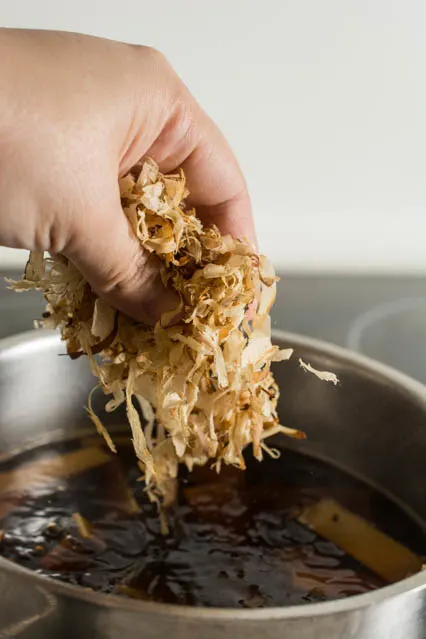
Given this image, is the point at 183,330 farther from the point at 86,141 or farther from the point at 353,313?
the point at 353,313

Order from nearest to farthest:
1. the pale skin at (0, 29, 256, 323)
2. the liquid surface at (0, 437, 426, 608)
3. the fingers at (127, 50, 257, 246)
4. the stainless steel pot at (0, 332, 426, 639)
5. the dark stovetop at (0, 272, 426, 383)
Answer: the pale skin at (0, 29, 256, 323), the fingers at (127, 50, 257, 246), the liquid surface at (0, 437, 426, 608), the stainless steel pot at (0, 332, 426, 639), the dark stovetop at (0, 272, 426, 383)

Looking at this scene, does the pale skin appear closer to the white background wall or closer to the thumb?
the thumb

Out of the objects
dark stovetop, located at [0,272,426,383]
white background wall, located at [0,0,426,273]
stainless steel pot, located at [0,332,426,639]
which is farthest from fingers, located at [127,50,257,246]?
white background wall, located at [0,0,426,273]

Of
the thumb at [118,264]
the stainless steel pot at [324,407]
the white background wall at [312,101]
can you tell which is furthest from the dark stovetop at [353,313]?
the thumb at [118,264]

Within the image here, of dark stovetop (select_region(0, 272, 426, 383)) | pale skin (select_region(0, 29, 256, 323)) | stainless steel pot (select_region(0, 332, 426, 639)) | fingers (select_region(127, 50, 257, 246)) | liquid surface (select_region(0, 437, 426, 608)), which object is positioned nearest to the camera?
pale skin (select_region(0, 29, 256, 323))

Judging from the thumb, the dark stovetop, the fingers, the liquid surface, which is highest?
the fingers

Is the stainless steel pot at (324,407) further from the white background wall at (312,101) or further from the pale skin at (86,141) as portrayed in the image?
the white background wall at (312,101)
